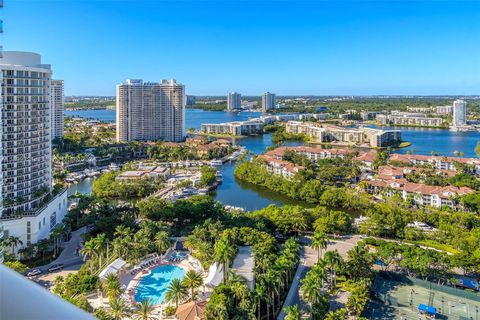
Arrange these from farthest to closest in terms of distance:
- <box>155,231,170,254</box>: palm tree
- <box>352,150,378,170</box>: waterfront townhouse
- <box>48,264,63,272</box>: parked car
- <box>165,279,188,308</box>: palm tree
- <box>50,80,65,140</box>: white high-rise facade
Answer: <box>50,80,65,140</box>: white high-rise facade → <box>352,150,378,170</box>: waterfront townhouse → <box>155,231,170,254</box>: palm tree → <box>48,264,63,272</box>: parked car → <box>165,279,188,308</box>: palm tree

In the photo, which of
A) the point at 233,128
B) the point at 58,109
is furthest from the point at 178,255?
the point at 233,128

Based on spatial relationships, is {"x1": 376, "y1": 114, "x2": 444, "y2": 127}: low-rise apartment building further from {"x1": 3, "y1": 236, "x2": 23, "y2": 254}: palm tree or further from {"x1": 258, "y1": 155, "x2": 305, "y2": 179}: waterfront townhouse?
{"x1": 3, "y1": 236, "x2": 23, "y2": 254}: palm tree

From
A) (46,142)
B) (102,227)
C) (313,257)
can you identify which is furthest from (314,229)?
(46,142)

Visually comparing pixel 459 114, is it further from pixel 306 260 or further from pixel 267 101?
pixel 306 260

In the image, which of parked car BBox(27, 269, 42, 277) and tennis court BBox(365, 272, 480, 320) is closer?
Result: tennis court BBox(365, 272, 480, 320)

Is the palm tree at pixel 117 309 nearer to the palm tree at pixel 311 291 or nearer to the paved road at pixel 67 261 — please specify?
the paved road at pixel 67 261

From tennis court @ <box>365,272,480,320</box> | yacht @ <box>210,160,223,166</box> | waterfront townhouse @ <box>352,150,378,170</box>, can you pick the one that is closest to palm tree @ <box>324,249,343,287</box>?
tennis court @ <box>365,272,480,320</box>

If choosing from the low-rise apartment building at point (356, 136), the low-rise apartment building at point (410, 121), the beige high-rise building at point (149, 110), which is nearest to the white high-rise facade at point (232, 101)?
the low-rise apartment building at point (410, 121)
